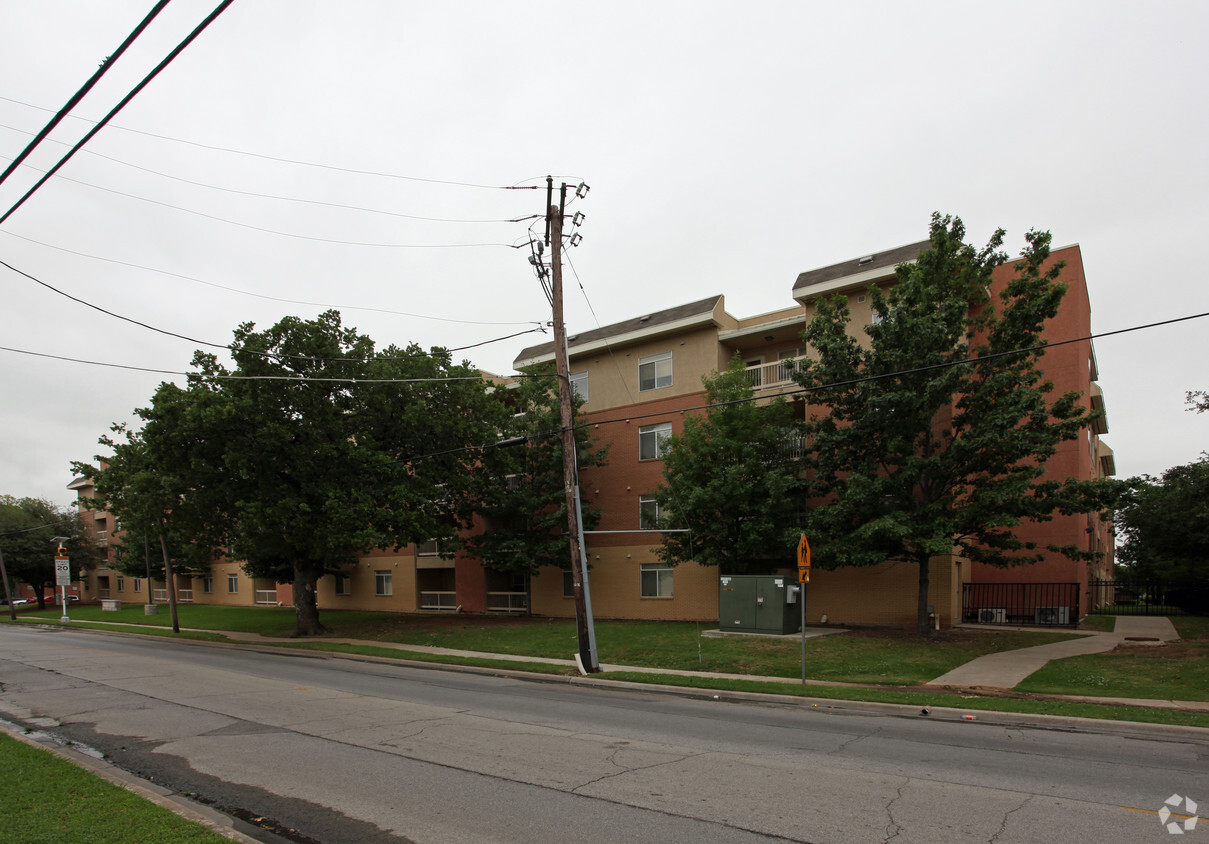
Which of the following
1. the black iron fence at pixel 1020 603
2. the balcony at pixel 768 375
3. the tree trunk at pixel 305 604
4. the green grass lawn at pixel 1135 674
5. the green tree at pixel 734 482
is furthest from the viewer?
the tree trunk at pixel 305 604

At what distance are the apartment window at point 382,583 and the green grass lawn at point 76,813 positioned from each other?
110 ft

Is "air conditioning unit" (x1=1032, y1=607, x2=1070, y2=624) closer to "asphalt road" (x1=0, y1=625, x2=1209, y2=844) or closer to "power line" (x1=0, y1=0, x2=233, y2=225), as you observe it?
"asphalt road" (x1=0, y1=625, x2=1209, y2=844)

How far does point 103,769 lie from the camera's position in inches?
308

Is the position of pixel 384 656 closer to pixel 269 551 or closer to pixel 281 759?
pixel 269 551

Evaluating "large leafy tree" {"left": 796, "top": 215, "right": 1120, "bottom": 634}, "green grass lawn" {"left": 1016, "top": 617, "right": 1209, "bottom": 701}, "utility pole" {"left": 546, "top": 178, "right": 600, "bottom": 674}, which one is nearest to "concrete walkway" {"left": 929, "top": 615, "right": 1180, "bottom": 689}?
"green grass lawn" {"left": 1016, "top": 617, "right": 1209, "bottom": 701}

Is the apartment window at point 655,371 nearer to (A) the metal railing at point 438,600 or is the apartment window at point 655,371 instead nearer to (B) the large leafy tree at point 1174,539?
(A) the metal railing at point 438,600

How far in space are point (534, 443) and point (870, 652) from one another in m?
16.0

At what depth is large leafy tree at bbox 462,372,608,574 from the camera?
2827 centimetres

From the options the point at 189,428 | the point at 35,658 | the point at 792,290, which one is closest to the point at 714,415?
the point at 792,290

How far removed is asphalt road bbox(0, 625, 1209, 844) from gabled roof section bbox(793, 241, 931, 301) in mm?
15989

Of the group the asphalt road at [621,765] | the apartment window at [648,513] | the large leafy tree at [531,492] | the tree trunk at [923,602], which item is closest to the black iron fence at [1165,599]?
the tree trunk at [923,602]

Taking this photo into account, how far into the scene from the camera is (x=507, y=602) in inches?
1341

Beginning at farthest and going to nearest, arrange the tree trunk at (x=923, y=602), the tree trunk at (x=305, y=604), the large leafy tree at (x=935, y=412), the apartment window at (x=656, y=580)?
the apartment window at (x=656, y=580) < the tree trunk at (x=305, y=604) < the tree trunk at (x=923, y=602) < the large leafy tree at (x=935, y=412)

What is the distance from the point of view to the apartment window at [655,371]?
29.4m
